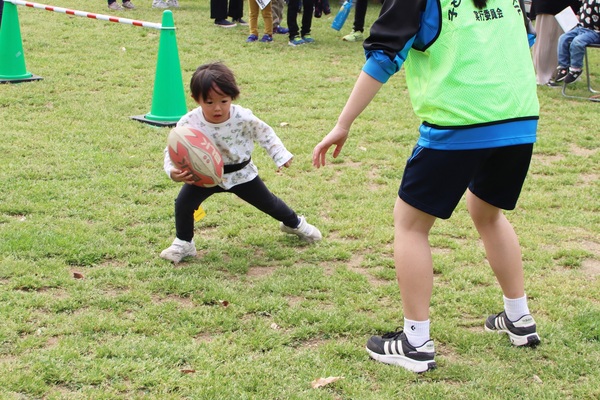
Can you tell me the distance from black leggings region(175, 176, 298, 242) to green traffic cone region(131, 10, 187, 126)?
2874mm

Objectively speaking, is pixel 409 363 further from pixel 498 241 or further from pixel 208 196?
pixel 208 196

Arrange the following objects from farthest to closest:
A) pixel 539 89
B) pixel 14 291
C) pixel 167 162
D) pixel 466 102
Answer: pixel 539 89 < pixel 167 162 < pixel 14 291 < pixel 466 102

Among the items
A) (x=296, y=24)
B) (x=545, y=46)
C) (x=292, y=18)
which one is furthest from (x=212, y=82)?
(x=296, y=24)

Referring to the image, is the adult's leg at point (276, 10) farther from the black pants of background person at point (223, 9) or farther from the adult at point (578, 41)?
the adult at point (578, 41)

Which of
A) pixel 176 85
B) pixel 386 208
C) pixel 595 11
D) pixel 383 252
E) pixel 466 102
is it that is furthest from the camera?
pixel 595 11

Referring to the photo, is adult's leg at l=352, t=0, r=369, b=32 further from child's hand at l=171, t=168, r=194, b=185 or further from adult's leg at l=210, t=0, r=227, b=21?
child's hand at l=171, t=168, r=194, b=185

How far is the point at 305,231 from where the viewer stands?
4828mm

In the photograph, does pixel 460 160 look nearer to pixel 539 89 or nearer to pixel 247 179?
pixel 247 179

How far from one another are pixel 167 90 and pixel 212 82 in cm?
330

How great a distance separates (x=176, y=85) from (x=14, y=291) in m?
3.80

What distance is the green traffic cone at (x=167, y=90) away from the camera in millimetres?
7352

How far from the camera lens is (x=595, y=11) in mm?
8883

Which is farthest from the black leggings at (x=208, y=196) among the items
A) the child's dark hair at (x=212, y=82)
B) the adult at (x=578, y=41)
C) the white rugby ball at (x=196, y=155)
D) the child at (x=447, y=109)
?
the adult at (x=578, y=41)

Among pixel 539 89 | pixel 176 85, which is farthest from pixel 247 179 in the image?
pixel 539 89
